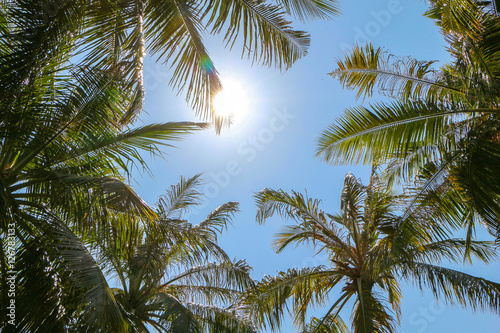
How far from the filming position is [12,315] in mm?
5328

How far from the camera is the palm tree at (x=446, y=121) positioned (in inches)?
241

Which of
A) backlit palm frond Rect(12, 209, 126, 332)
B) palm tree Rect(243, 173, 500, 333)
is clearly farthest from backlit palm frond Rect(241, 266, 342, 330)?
backlit palm frond Rect(12, 209, 126, 332)

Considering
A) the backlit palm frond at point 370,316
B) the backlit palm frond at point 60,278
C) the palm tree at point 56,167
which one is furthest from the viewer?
the backlit palm frond at point 370,316

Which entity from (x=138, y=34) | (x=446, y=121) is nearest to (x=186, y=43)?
(x=138, y=34)

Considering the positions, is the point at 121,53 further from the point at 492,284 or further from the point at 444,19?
the point at 492,284

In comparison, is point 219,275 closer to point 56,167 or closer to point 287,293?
point 287,293

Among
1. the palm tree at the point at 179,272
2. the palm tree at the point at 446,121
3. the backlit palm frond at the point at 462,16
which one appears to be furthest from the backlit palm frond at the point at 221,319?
the backlit palm frond at the point at 462,16

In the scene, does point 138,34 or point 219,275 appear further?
point 219,275

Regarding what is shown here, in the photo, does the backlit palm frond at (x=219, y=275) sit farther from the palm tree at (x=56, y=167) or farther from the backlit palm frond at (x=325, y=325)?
the palm tree at (x=56, y=167)

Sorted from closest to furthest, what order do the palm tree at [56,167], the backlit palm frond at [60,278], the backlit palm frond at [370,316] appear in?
the backlit palm frond at [60,278] → the palm tree at [56,167] → the backlit palm frond at [370,316]

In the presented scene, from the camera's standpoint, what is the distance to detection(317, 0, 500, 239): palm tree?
6121 mm

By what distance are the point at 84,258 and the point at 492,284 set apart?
775 cm

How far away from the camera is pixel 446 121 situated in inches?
275
